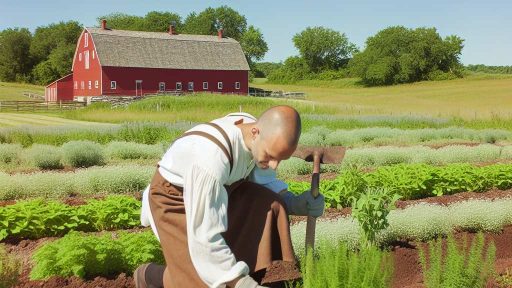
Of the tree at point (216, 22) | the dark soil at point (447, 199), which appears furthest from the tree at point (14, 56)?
the dark soil at point (447, 199)

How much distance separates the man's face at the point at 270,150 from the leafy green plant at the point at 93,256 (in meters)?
2.52

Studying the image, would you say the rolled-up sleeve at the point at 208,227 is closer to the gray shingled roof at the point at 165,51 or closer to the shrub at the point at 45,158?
the shrub at the point at 45,158

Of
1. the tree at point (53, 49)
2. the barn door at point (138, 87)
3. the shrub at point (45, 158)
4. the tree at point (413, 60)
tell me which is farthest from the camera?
the tree at point (53, 49)

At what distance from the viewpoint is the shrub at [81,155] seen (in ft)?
43.7

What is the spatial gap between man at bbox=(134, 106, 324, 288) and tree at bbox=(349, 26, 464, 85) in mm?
67076

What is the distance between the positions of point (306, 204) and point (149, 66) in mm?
47037

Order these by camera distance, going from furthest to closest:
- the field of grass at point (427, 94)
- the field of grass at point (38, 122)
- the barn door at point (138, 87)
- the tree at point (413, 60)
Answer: the tree at point (413, 60), the barn door at point (138, 87), the field of grass at point (427, 94), the field of grass at point (38, 122)

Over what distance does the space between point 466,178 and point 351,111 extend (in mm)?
21177

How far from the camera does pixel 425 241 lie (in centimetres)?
700

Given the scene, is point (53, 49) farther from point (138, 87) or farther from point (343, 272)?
point (343, 272)

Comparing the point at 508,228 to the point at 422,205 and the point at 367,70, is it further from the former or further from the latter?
the point at 367,70

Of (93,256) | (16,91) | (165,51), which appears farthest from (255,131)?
(16,91)

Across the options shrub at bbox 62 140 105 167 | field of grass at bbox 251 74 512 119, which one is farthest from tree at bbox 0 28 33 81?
shrub at bbox 62 140 105 167

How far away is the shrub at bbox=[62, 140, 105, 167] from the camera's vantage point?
13.3m
